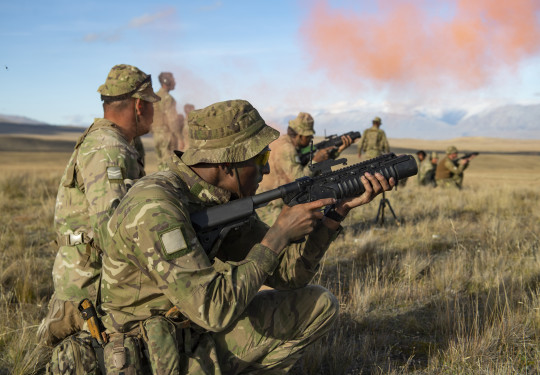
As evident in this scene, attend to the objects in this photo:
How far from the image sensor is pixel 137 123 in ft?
14.1

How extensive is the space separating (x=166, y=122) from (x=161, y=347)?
9674 millimetres

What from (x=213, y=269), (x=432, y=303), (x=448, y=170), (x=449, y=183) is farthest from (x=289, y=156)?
(x=448, y=170)

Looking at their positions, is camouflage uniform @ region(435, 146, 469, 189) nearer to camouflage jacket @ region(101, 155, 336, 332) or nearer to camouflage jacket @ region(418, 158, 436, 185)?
camouflage jacket @ region(418, 158, 436, 185)

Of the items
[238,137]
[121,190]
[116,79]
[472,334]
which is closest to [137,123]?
[116,79]

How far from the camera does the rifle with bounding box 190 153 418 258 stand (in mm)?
2713

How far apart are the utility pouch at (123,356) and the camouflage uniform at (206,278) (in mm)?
28

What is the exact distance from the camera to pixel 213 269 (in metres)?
2.46

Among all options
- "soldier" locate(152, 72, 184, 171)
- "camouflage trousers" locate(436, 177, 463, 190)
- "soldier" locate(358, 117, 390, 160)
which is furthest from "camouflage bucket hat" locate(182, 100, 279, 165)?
"soldier" locate(358, 117, 390, 160)

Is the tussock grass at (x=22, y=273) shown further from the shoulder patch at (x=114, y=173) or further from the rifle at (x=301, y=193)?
the rifle at (x=301, y=193)

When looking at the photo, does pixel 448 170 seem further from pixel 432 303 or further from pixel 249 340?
pixel 249 340

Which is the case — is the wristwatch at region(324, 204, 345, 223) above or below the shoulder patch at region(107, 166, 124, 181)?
below

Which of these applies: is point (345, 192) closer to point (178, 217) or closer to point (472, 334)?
point (178, 217)

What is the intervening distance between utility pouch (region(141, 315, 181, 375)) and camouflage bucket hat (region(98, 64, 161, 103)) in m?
2.22

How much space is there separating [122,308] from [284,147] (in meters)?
4.98
